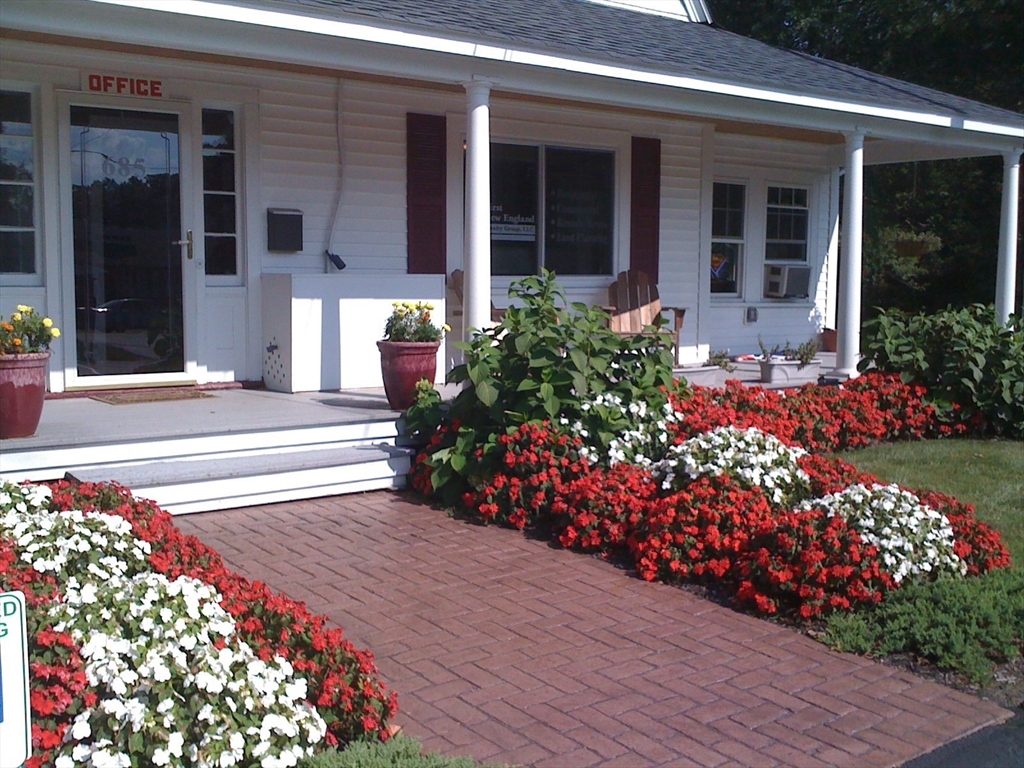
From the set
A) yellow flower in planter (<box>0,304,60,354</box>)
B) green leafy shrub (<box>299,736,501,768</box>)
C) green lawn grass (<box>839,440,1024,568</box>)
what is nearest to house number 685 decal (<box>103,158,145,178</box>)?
yellow flower in planter (<box>0,304,60,354</box>)

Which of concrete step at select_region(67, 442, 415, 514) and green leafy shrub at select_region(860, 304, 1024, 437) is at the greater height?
green leafy shrub at select_region(860, 304, 1024, 437)

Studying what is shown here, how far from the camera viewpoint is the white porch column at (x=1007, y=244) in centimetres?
1230

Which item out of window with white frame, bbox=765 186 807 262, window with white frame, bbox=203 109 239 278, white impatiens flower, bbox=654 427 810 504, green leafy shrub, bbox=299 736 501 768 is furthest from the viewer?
window with white frame, bbox=765 186 807 262

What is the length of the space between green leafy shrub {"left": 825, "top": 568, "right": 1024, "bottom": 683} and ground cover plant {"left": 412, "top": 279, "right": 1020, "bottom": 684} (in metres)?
0.07

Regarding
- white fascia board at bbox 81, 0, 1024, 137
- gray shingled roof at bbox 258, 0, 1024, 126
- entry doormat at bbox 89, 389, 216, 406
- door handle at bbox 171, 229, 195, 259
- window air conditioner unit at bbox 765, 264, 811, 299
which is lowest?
entry doormat at bbox 89, 389, 216, 406

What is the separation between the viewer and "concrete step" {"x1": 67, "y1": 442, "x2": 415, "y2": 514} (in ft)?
21.6

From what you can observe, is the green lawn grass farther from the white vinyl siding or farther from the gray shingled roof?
the white vinyl siding

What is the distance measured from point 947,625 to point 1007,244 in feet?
29.1

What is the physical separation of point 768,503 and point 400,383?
10.1 ft

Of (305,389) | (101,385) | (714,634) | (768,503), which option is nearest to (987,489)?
(768,503)

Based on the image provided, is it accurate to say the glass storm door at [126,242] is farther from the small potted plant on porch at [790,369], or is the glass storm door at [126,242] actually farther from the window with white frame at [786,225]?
the window with white frame at [786,225]

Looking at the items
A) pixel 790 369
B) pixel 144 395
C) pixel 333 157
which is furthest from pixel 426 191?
pixel 790 369

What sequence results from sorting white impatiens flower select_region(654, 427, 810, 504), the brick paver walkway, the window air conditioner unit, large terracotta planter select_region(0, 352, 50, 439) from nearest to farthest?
the brick paver walkway, white impatiens flower select_region(654, 427, 810, 504), large terracotta planter select_region(0, 352, 50, 439), the window air conditioner unit

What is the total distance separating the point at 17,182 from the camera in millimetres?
8164
